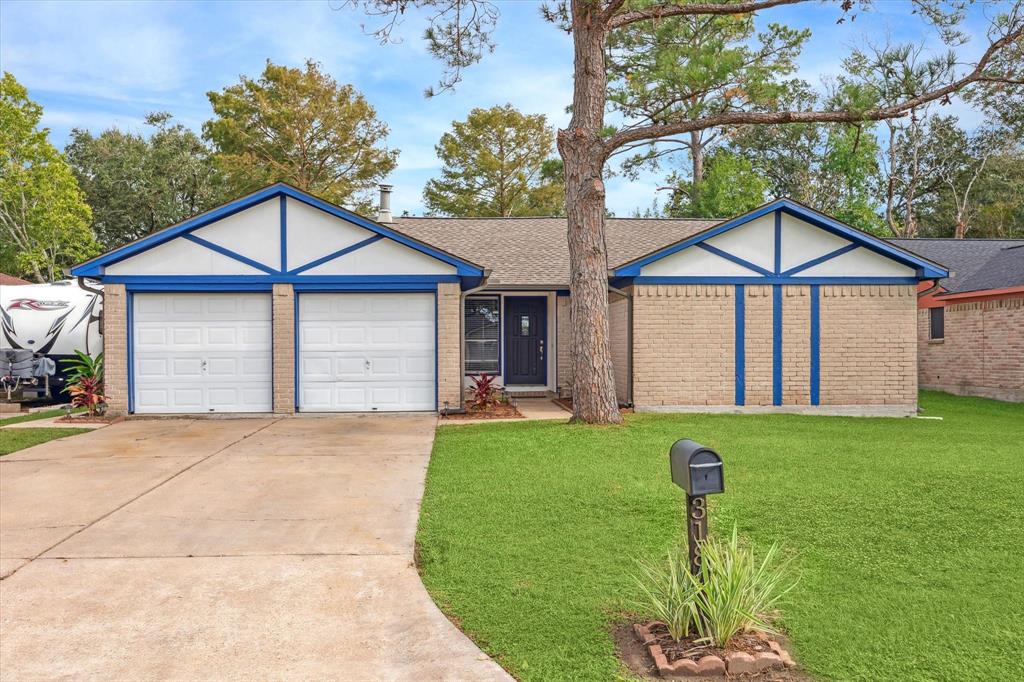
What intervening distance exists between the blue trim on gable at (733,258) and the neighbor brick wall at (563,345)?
3892 millimetres

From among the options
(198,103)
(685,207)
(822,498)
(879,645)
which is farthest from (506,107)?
(879,645)

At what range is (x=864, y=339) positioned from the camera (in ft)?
44.8

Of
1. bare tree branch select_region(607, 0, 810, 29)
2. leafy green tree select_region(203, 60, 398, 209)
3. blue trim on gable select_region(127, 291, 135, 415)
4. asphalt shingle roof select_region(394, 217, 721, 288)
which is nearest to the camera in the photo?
bare tree branch select_region(607, 0, 810, 29)

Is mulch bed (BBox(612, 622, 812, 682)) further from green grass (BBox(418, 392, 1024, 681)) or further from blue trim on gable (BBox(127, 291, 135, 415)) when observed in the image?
blue trim on gable (BBox(127, 291, 135, 415))

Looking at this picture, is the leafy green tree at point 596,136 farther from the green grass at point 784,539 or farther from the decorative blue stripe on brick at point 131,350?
the decorative blue stripe on brick at point 131,350

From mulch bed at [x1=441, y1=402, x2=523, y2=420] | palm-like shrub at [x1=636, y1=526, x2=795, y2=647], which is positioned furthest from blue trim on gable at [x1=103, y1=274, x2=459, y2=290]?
palm-like shrub at [x1=636, y1=526, x2=795, y2=647]

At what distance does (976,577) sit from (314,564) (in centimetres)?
438

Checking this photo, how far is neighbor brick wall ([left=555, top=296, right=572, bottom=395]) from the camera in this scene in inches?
652

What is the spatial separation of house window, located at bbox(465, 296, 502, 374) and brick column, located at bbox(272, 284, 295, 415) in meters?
4.80

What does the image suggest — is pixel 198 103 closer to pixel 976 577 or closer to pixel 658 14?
pixel 658 14

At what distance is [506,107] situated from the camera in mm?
36562

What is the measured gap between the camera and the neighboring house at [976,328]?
53.7 ft

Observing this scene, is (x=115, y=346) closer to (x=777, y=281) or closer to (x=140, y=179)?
(x=777, y=281)

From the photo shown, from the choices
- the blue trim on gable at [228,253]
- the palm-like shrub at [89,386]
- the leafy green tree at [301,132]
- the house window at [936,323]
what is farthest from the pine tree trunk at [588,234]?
the leafy green tree at [301,132]
